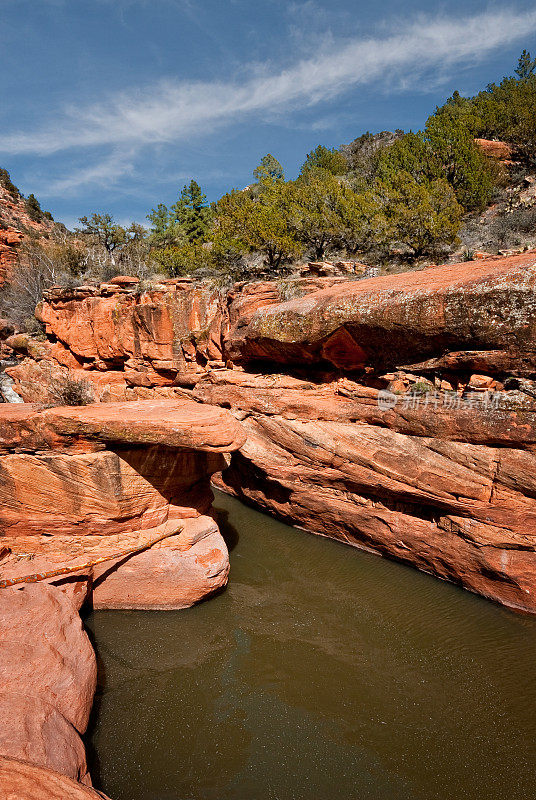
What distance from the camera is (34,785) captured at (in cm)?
248

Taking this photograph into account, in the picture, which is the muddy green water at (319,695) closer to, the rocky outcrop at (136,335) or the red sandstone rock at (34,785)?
the red sandstone rock at (34,785)

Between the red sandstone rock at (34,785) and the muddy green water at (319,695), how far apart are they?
1.76 metres

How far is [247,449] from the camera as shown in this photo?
903cm

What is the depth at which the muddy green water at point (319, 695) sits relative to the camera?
405cm

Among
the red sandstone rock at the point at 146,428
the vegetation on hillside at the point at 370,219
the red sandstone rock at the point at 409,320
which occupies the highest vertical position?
the vegetation on hillside at the point at 370,219

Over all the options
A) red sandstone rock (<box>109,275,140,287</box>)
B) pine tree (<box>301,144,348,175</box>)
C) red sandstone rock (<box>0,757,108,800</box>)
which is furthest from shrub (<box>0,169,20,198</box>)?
red sandstone rock (<box>0,757,108,800</box>)

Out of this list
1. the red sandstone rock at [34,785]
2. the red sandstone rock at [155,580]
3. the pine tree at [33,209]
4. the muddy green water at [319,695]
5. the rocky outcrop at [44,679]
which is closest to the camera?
the red sandstone rock at [34,785]

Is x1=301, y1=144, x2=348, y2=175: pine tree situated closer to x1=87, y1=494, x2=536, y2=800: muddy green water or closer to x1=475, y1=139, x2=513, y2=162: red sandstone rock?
x1=475, y1=139, x2=513, y2=162: red sandstone rock

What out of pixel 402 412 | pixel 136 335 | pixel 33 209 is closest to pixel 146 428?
pixel 402 412

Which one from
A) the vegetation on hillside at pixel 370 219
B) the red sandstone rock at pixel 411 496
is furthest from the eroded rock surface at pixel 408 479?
the vegetation on hillside at pixel 370 219

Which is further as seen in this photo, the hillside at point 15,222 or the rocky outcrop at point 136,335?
the hillside at point 15,222

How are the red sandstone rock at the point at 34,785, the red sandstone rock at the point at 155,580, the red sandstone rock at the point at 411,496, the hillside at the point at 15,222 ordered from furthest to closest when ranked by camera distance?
the hillside at the point at 15,222, the red sandstone rock at the point at 411,496, the red sandstone rock at the point at 155,580, the red sandstone rock at the point at 34,785

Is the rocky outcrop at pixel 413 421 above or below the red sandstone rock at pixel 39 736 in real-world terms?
above

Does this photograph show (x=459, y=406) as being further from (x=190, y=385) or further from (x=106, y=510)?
(x=190, y=385)
